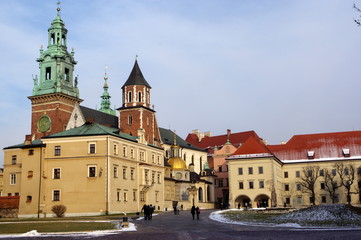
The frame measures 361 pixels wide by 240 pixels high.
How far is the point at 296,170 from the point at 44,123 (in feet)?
151

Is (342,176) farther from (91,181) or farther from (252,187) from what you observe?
(91,181)

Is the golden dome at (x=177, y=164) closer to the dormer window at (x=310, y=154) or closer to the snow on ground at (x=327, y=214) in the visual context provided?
the dormer window at (x=310, y=154)

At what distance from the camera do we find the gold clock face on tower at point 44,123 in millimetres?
83688

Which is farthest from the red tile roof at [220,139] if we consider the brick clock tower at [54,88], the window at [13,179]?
the window at [13,179]

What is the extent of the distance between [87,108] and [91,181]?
29819 millimetres

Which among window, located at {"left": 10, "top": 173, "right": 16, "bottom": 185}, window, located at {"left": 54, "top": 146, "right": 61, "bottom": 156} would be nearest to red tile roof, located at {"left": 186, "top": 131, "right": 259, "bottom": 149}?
window, located at {"left": 10, "top": 173, "right": 16, "bottom": 185}

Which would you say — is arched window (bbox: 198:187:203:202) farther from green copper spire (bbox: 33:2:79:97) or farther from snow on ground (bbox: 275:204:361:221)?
snow on ground (bbox: 275:204:361:221)

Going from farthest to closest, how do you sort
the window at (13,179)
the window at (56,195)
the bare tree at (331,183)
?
the bare tree at (331,183)
the window at (13,179)
the window at (56,195)

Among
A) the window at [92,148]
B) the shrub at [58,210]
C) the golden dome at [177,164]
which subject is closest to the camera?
the shrub at [58,210]

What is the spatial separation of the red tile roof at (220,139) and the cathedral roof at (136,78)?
126 ft

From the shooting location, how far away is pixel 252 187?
80.0 m

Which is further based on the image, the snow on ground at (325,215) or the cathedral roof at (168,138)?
the cathedral roof at (168,138)

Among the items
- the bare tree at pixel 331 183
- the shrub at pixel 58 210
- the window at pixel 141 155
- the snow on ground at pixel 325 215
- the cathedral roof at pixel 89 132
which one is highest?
the cathedral roof at pixel 89 132

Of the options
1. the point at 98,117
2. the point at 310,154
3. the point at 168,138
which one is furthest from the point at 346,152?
the point at 98,117
